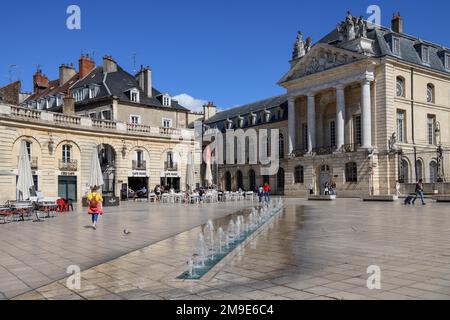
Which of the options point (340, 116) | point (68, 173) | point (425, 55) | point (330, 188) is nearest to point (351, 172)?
point (330, 188)

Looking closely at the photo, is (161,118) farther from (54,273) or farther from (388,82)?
(54,273)

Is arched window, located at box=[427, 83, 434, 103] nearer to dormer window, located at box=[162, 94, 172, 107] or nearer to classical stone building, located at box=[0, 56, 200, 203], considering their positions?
classical stone building, located at box=[0, 56, 200, 203]

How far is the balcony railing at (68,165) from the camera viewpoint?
1228 inches

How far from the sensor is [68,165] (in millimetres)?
31562

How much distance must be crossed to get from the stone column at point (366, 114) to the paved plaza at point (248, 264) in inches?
1082

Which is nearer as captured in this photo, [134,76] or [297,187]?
[297,187]

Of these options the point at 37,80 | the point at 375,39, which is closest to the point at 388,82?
the point at 375,39

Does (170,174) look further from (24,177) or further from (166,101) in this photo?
(24,177)

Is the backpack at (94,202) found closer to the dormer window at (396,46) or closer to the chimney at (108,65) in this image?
the dormer window at (396,46)

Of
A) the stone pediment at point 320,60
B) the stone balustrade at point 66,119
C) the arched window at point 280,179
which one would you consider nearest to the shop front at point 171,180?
the stone balustrade at point 66,119

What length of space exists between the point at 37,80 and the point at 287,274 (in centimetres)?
5888

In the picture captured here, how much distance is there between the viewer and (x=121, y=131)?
35094 millimetres

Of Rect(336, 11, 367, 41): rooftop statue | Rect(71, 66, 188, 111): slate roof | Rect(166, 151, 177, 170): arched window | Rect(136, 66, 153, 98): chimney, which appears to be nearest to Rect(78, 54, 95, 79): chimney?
Rect(71, 66, 188, 111): slate roof

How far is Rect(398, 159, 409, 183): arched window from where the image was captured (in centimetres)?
3923
